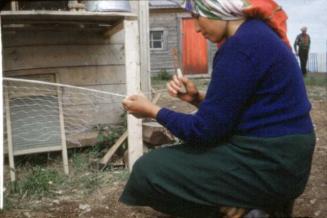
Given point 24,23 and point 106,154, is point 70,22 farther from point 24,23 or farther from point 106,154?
point 106,154

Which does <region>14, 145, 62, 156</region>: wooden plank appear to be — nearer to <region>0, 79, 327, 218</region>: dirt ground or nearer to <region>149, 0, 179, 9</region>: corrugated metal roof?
<region>0, 79, 327, 218</region>: dirt ground

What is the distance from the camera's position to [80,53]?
18.7 ft

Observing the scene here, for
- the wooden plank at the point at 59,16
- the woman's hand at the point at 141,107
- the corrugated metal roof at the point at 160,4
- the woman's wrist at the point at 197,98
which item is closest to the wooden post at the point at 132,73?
the wooden plank at the point at 59,16

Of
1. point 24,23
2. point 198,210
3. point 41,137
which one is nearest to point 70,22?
point 24,23

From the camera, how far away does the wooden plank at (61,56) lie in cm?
537

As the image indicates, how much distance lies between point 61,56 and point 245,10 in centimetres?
403

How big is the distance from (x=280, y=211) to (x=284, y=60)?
743 millimetres

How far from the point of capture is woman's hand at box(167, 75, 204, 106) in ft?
7.64

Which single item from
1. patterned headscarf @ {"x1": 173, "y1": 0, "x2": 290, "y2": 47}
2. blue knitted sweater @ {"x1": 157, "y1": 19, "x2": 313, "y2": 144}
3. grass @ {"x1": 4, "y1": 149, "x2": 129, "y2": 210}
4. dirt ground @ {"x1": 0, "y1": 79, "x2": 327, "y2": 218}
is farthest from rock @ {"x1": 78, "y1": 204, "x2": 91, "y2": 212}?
patterned headscarf @ {"x1": 173, "y1": 0, "x2": 290, "y2": 47}

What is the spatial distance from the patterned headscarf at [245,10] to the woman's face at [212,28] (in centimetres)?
2

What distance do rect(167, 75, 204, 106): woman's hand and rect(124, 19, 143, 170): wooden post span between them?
2.04m

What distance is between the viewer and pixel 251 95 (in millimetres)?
1901

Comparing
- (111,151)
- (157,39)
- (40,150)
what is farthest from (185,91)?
(157,39)

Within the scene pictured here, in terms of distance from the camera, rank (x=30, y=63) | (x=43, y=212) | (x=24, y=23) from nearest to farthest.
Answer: (x=43, y=212) < (x=24, y=23) < (x=30, y=63)
